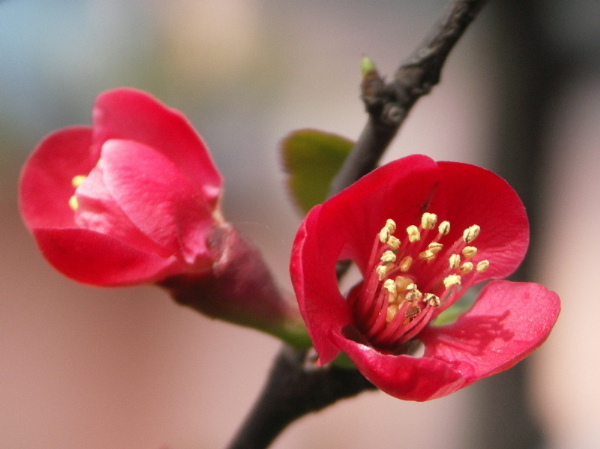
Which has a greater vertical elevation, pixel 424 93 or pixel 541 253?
pixel 424 93

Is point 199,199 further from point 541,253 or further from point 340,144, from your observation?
point 541,253

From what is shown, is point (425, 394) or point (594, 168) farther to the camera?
point (594, 168)

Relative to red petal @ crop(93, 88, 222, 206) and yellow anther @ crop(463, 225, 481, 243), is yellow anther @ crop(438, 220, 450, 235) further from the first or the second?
red petal @ crop(93, 88, 222, 206)

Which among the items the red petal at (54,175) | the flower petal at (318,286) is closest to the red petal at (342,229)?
the flower petal at (318,286)

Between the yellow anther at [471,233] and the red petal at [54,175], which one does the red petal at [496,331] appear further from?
the red petal at [54,175]

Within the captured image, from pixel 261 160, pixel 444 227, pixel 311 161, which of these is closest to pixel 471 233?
pixel 444 227

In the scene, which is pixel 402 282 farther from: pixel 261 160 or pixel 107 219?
pixel 261 160

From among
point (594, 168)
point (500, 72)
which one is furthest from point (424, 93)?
point (594, 168)
